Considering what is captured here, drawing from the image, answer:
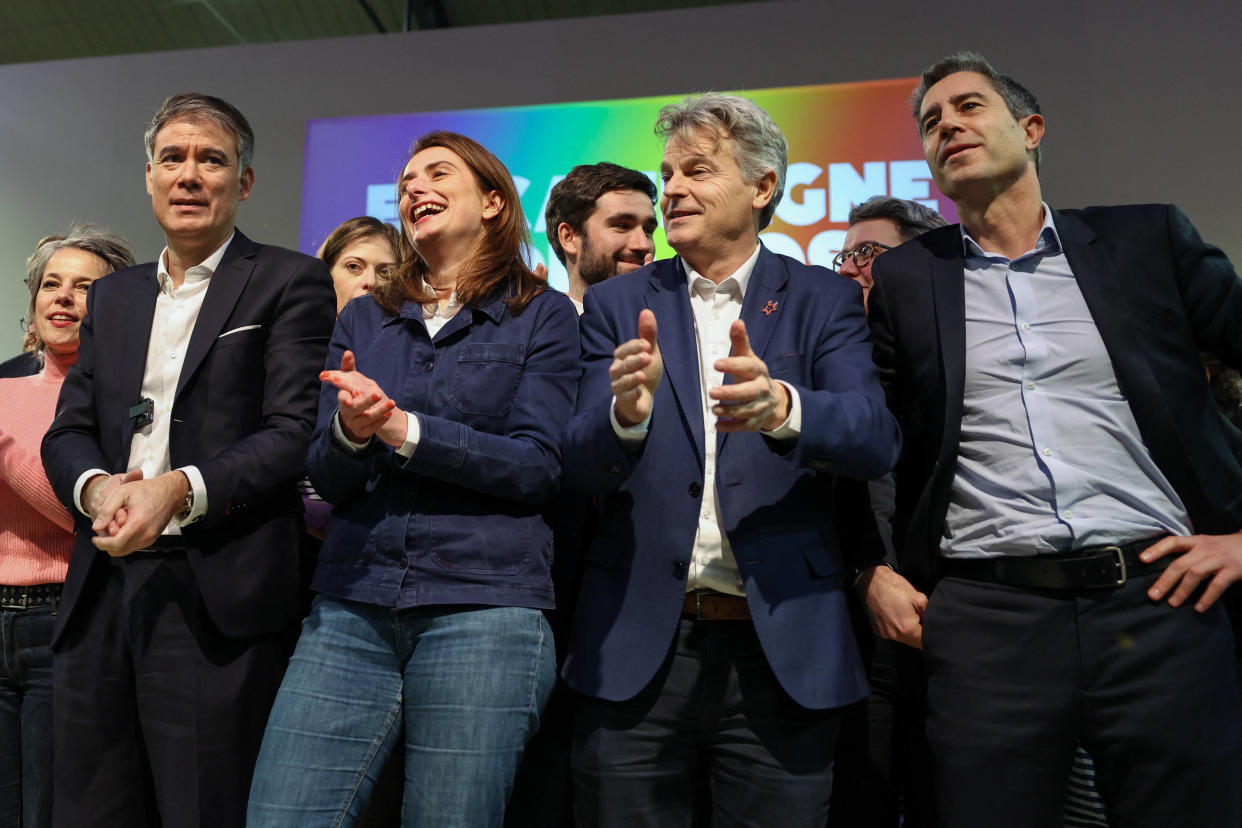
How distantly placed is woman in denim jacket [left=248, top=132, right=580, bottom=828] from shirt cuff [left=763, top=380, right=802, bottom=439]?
0.44 meters

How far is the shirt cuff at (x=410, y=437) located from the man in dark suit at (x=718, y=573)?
0.27 m

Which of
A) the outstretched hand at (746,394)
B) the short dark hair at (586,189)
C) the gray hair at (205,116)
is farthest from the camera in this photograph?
the short dark hair at (586,189)

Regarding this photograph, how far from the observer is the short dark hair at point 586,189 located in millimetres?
3219

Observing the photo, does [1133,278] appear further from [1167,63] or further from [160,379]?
[1167,63]

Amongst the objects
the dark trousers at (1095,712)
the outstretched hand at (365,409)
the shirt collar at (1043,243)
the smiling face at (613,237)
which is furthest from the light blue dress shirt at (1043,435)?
the smiling face at (613,237)

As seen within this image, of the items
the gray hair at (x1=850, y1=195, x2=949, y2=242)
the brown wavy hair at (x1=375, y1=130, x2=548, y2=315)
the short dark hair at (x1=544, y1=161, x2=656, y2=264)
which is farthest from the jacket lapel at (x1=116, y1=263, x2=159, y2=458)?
the gray hair at (x1=850, y1=195, x2=949, y2=242)

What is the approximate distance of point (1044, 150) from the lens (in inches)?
178

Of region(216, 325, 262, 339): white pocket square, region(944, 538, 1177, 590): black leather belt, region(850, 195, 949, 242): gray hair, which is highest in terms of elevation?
region(850, 195, 949, 242): gray hair

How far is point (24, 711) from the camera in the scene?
7.18ft

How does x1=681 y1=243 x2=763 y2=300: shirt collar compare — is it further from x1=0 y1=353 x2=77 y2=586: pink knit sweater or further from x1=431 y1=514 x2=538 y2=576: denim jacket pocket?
x1=0 y1=353 x2=77 y2=586: pink knit sweater

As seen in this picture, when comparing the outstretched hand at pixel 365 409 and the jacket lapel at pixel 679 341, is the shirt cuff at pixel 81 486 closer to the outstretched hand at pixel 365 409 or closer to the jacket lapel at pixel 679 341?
the outstretched hand at pixel 365 409

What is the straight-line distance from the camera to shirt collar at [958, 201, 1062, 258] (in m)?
1.89

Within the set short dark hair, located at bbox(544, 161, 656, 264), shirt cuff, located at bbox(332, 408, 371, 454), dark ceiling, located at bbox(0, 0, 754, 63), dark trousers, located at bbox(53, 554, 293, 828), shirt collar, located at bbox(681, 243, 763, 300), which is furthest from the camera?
dark ceiling, located at bbox(0, 0, 754, 63)

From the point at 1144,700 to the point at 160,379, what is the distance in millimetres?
1958
